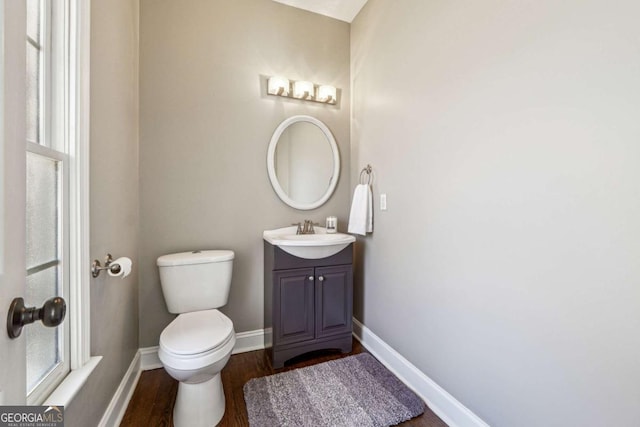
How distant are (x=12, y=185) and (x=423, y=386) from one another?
1911mm

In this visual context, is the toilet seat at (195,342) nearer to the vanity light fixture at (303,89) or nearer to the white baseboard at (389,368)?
the white baseboard at (389,368)

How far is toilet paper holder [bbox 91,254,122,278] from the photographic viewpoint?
113 cm

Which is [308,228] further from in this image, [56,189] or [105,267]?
[56,189]

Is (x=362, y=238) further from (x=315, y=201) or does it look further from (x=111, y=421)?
(x=111, y=421)

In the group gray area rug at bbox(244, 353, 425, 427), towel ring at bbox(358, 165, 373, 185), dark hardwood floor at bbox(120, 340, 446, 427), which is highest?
towel ring at bbox(358, 165, 373, 185)

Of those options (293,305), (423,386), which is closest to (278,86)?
(293,305)

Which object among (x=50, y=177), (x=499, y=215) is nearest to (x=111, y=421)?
(x=50, y=177)

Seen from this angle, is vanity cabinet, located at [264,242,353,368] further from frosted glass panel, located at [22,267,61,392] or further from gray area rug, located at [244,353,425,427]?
frosted glass panel, located at [22,267,61,392]

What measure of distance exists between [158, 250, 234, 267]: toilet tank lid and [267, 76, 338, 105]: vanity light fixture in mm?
1310

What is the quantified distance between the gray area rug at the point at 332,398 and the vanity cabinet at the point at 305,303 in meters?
0.17

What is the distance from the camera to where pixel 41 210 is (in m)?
0.90

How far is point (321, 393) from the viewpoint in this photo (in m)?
1.60

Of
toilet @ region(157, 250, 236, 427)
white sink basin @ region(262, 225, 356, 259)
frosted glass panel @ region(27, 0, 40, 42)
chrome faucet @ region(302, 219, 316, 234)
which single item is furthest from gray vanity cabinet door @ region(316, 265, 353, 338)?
frosted glass panel @ region(27, 0, 40, 42)

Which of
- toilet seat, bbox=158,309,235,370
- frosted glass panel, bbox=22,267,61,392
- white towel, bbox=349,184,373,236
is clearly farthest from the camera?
white towel, bbox=349,184,373,236
